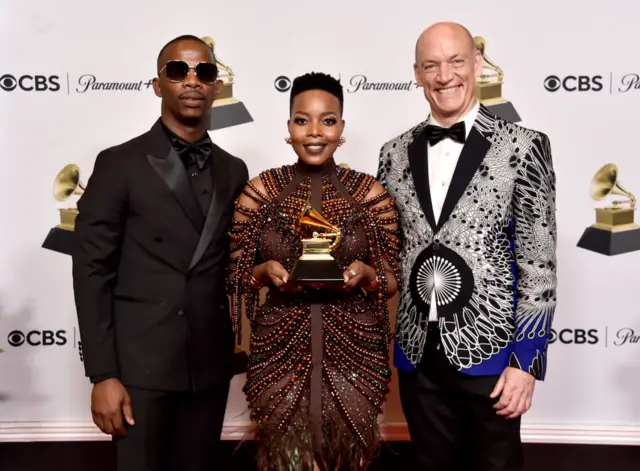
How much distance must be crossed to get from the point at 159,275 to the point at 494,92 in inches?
91.3

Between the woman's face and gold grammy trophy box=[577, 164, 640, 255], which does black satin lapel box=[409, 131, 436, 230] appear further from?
gold grammy trophy box=[577, 164, 640, 255]

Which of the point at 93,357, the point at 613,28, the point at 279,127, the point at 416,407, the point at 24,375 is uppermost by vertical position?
the point at 613,28

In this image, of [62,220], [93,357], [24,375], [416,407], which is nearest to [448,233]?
[416,407]

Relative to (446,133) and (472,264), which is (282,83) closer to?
(446,133)

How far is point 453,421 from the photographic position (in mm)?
2338

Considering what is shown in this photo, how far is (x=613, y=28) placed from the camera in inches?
145

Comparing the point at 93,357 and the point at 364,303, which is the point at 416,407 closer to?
the point at 364,303

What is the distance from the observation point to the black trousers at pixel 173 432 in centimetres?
226

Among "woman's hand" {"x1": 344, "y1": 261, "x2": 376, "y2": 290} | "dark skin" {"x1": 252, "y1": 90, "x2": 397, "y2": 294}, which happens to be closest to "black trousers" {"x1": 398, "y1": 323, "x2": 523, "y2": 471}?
"woman's hand" {"x1": 344, "y1": 261, "x2": 376, "y2": 290}

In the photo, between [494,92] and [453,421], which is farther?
[494,92]

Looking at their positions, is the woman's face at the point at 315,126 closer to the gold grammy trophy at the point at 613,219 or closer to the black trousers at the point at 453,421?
the black trousers at the point at 453,421

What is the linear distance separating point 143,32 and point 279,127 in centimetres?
91

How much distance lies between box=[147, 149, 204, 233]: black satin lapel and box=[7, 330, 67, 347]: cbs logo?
6.72ft

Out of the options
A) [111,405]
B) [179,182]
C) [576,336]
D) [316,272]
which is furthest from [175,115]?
[576,336]
